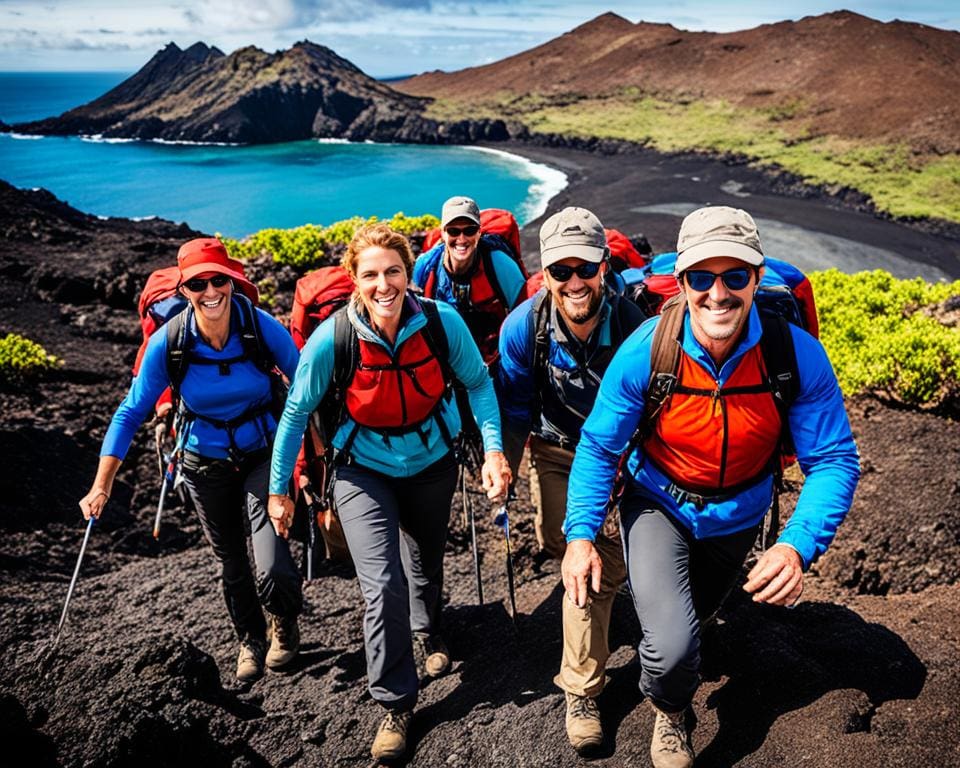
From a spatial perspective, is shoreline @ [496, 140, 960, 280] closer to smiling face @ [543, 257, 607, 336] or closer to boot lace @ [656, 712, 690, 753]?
smiling face @ [543, 257, 607, 336]

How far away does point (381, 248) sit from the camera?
3.55m

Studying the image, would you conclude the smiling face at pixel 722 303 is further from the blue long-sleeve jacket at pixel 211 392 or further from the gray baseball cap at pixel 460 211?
the gray baseball cap at pixel 460 211

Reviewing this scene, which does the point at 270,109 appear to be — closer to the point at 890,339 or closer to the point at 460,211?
the point at 460,211

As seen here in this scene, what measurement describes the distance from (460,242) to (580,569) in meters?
3.21

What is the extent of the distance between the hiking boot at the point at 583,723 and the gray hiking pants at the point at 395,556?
776 millimetres

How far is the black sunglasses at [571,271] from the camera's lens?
3.71 m

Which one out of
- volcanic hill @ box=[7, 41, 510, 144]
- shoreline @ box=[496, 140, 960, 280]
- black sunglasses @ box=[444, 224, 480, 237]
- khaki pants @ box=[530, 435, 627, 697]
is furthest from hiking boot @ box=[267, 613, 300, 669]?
volcanic hill @ box=[7, 41, 510, 144]

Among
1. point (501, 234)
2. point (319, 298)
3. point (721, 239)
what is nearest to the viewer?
point (721, 239)

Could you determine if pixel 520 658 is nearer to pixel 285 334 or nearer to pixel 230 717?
pixel 230 717

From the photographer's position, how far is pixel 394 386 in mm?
3607

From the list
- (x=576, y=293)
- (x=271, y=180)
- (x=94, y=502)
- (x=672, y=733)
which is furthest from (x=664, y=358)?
(x=271, y=180)

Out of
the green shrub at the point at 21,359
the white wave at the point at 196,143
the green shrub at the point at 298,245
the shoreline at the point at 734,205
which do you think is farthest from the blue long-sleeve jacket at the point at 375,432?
the white wave at the point at 196,143

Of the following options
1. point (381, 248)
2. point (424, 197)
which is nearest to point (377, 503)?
point (381, 248)

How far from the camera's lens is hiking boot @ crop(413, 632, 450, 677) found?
4.14 m
